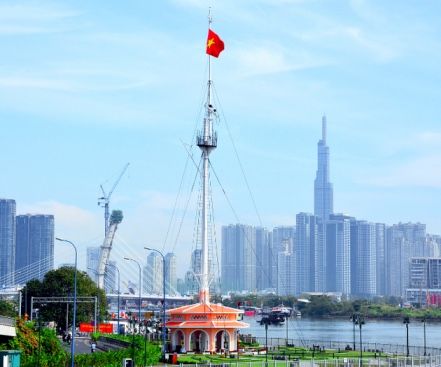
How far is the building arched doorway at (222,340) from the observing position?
6938 centimetres

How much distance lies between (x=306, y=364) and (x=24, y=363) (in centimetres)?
1450

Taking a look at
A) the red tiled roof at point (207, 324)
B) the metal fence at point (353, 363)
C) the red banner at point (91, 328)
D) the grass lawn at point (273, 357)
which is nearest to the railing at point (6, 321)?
the metal fence at point (353, 363)

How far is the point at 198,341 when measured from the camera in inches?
2741

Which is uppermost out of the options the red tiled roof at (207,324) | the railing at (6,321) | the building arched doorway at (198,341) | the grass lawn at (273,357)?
the railing at (6,321)

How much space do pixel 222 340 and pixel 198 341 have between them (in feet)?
5.58

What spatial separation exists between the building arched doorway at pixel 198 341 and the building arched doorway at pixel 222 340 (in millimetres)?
928

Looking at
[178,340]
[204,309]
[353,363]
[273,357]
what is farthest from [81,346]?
[353,363]

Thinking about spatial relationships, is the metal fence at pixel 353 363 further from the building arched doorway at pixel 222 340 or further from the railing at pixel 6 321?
the building arched doorway at pixel 222 340

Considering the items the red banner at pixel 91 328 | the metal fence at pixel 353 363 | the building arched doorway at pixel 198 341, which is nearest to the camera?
the metal fence at pixel 353 363

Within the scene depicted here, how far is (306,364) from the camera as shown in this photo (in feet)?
168

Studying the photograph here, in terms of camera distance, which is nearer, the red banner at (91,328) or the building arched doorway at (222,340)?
the building arched doorway at (222,340)

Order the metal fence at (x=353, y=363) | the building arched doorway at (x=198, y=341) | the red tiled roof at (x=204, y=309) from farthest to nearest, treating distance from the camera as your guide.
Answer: the building arched doorway at (x=198, y=341)
the red tiled roof at (x=204, y=309)
the metal fence at (x=353, y=363)

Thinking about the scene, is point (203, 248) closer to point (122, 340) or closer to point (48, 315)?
point (122, 340)

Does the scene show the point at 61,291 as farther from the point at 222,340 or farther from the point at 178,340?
the point at 222,340
